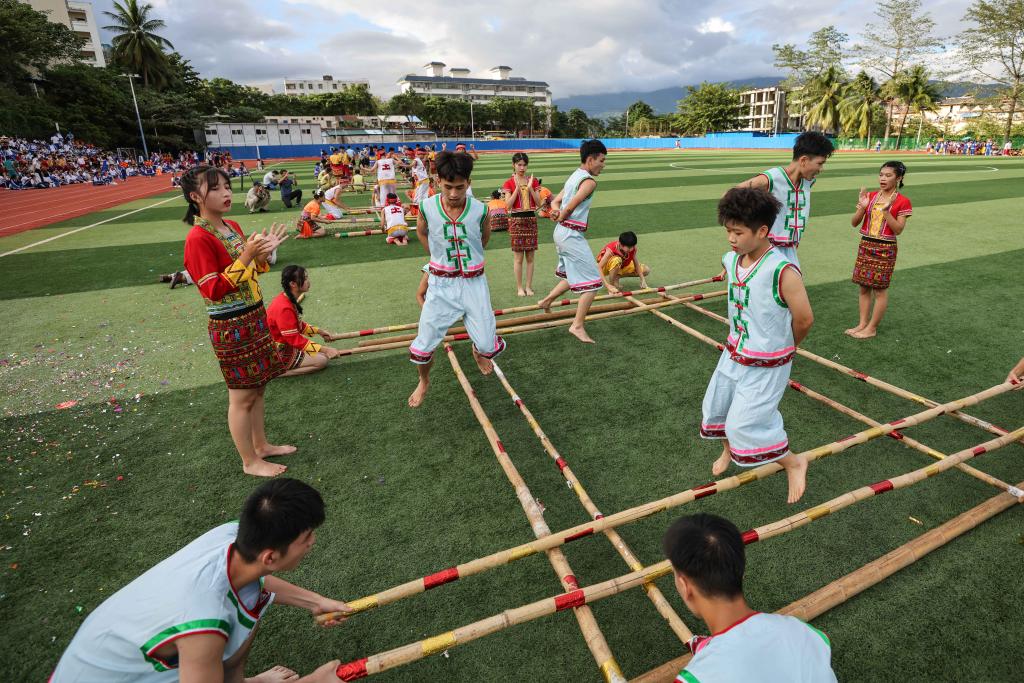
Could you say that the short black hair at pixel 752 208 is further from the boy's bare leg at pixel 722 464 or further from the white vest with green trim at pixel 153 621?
the white vest with green trim at pixel 153 621

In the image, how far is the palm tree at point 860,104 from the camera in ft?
185

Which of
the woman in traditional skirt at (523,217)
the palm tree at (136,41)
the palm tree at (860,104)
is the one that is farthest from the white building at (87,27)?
the palm tree at (860,104)

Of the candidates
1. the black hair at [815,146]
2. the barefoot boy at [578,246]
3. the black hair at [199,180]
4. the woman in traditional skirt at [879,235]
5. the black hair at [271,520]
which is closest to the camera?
the black hair at [271,520]

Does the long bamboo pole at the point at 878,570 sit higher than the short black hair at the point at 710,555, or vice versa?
the short black hair at the point at 710,555

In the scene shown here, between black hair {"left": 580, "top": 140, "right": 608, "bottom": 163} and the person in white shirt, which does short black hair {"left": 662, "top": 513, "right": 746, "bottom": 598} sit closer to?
the person in white shirt

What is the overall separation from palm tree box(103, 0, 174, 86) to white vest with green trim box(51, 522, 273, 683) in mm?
70748

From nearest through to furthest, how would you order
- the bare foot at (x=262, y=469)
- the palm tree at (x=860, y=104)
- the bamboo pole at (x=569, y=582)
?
the bamboo pole at (x=569, y=582), the bare foot at (x=262, y=469), the palm tree at (x=860, y=104)

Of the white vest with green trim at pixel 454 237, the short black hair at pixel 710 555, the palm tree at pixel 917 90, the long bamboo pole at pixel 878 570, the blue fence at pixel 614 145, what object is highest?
the palm tree at pixel 917 90

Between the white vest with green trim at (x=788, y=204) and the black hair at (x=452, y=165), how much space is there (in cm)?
306

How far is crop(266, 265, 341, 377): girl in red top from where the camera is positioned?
5.36 meters

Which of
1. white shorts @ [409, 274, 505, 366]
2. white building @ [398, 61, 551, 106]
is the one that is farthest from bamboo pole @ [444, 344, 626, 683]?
white building @ [398, 61, 551, 106]

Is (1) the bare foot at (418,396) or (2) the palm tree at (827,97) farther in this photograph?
(2) the palm tree at (827,97)

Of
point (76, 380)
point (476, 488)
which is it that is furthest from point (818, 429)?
point (76, 380)

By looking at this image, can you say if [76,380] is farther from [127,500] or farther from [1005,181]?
[1005,181]
